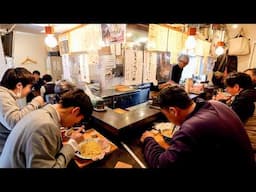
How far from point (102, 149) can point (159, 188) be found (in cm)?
42

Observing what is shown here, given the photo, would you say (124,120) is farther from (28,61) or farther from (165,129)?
(28,61)

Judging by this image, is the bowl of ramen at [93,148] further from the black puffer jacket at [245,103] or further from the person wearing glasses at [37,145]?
the black puffer jacket at [245,103]

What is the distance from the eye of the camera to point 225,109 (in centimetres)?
82

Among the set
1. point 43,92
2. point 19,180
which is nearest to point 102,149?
point 19,180

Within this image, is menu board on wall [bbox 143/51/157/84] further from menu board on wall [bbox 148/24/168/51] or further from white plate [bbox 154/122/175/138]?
white plate [bbox 154/122/175/138]

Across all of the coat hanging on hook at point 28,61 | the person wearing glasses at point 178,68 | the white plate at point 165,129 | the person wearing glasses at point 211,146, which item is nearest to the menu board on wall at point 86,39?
the coat hanging on hook at point 28,61

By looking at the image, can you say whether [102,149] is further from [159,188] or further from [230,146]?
[230,146]

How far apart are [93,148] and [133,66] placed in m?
1.18

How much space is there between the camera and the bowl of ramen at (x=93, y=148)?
93cm

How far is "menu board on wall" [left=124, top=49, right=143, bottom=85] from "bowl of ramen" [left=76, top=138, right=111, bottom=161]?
0.98 m

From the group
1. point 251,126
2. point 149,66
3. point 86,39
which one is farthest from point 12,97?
point 251,126

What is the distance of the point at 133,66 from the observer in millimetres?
1891

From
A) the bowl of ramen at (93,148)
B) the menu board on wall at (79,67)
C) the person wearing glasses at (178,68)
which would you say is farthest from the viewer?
the person wearing glasses at (178,68)

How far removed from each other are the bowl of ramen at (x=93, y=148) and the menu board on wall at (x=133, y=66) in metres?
0.98
